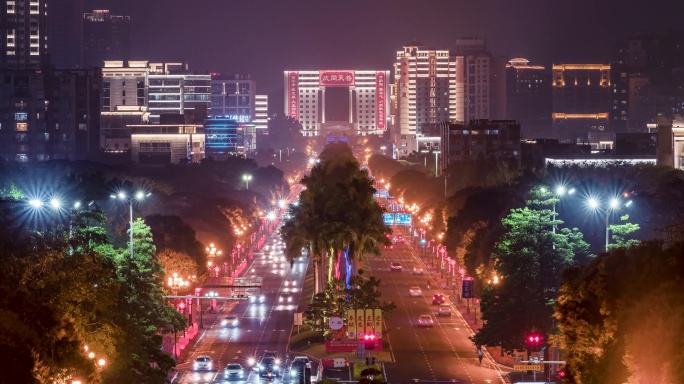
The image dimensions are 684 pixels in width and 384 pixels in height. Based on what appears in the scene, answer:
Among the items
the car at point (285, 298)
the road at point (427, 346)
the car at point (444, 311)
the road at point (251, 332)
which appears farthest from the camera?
the car at point (285, 298)

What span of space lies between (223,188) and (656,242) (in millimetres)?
139423

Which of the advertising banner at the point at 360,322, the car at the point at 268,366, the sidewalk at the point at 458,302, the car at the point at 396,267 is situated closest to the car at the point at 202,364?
the car at the point at 268,366

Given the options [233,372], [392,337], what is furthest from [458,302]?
[233,372]

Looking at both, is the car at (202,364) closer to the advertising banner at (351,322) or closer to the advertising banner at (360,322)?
the advertising banner at (351,322)

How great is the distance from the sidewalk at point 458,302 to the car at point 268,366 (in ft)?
41.4

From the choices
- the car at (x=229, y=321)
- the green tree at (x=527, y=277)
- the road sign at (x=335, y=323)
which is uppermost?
the green tree at (x=527, y=277)

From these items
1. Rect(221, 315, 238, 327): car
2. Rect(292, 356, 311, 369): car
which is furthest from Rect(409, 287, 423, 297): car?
Rect(292, 356, 311, 369): car

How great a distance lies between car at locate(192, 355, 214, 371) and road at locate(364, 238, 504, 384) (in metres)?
9.34

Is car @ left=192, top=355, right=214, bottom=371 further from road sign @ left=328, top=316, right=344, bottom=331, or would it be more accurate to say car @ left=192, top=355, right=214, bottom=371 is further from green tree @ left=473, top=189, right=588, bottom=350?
green tree @ left=473, top=189, right=588, bottom=350

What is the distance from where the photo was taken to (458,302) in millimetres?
111562

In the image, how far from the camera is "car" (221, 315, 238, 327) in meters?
98.8

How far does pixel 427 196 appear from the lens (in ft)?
614

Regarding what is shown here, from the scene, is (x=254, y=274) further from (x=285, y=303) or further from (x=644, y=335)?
(x=644, y=335)

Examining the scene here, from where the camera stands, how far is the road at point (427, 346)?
75.8 meters
